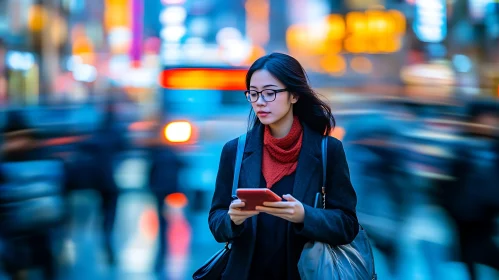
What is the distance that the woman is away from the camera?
7.16 feet

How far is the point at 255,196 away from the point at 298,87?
18.2 inches

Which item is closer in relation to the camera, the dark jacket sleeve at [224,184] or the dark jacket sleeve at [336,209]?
the dark jacket sleeve at [336,209]

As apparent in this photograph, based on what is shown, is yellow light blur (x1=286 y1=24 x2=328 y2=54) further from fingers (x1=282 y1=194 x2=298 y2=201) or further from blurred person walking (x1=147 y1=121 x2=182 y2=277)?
fingers (x1=282 y1=194 x2=298 y2=201)

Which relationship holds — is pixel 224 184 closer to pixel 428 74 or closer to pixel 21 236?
pixel 21 236

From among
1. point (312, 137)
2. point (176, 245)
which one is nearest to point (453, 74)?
point (176, 245)

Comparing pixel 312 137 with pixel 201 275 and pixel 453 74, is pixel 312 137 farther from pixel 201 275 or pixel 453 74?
pixel 453 74

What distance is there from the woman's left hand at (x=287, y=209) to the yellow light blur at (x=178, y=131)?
312 inches

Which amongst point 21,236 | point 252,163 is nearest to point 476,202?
point 252,163

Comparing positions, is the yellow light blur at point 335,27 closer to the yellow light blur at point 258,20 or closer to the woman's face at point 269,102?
the yellow light blur at point 258,20

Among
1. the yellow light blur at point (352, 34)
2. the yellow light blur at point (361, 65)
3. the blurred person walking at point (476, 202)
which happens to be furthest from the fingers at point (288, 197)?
the yellow light blur at point (361, 65)

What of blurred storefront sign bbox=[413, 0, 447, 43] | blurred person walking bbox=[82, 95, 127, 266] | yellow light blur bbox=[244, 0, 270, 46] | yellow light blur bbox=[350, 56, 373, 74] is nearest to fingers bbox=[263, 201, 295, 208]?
blurred person walking bbox=[82, 95, 127, 266]

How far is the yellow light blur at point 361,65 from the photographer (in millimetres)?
10797

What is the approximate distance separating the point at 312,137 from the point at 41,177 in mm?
4215

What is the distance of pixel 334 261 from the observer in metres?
2.14
